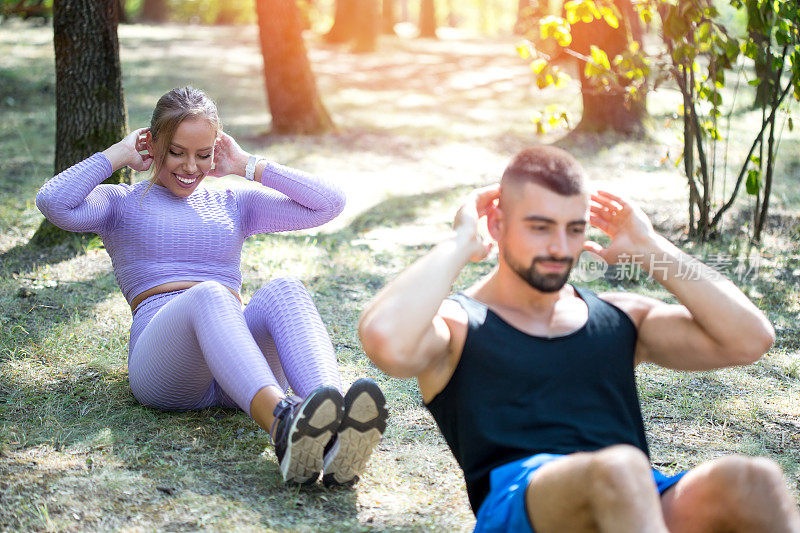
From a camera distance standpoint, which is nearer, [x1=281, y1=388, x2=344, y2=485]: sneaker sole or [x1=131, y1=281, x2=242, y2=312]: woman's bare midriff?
[x1=281, y1=388, x2=344, y2=485]: sneaker sole

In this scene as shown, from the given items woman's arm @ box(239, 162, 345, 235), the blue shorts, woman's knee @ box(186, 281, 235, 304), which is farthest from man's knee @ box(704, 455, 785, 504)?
woman's arm @ box(239, 162, 345, 235)

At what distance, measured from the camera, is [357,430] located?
2768mm

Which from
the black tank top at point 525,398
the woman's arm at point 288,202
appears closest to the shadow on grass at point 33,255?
the woman's arm at point 288,202

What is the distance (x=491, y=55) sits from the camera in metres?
17.3

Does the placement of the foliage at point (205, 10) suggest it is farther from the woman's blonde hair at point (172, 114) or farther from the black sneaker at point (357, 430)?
the black sneaker at point (357, 430)

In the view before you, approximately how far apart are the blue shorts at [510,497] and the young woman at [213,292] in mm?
616

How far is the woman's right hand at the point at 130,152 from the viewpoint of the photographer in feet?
11.6

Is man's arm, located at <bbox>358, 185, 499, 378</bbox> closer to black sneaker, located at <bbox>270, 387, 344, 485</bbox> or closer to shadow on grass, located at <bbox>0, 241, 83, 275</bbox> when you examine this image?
black sneaker, located at <bbox>270, 387, 344, 485</bbox>

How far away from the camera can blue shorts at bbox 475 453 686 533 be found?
7.04 ft

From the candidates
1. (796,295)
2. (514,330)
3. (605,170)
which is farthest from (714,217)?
(514,330)

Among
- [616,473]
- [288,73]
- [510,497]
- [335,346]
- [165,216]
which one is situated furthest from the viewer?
[288,73]

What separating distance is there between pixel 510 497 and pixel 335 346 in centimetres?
235

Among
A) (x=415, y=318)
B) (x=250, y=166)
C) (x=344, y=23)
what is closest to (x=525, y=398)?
(x=415, y=318)

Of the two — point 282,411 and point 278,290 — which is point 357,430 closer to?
point 282,411
